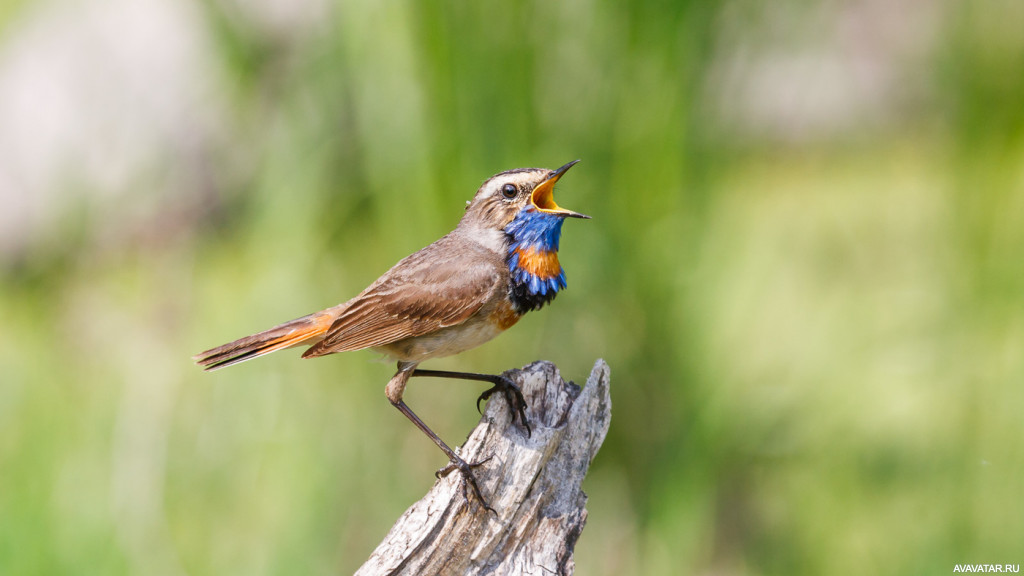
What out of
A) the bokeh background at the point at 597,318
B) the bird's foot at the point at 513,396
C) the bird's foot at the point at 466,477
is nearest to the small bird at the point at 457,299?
the bird's foot at the point at 513,396

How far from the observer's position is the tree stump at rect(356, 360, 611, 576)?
250cm

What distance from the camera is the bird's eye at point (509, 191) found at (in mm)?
3064

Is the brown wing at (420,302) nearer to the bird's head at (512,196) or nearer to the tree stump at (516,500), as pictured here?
the bird's head at (512,196)

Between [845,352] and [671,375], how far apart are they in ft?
2.81

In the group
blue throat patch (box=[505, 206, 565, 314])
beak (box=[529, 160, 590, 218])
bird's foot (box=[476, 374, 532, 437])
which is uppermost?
beak (box=[529, 160, 590, 218])

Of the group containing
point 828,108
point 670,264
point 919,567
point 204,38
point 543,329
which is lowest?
point 919,567

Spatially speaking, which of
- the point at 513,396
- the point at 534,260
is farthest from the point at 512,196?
the point at 513,396

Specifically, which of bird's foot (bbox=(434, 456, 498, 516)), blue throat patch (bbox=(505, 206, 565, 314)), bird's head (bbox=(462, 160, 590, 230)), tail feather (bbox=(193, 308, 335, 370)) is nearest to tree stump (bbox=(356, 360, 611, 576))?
bird's foot (bbox=(434, 456, 498, 516))

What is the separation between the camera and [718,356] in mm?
4008

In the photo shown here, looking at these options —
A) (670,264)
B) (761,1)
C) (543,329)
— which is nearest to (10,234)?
(543,329)

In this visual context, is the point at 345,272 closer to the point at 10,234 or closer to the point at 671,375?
the point at 671,375

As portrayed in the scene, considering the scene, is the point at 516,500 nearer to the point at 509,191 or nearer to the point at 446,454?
the point at 446,454

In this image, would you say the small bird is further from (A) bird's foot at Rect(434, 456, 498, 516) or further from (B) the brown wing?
(A) bird's foot at Rect(434, 456, 498, 516)

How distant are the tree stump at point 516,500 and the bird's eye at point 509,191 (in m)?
0.57
